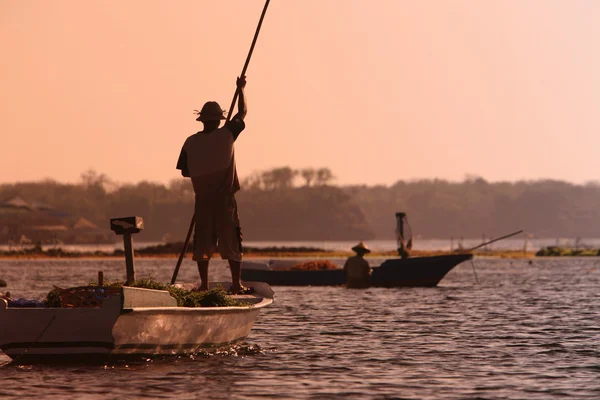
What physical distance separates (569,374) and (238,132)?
708 cm

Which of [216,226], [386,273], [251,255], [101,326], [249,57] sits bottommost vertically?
[101,326]

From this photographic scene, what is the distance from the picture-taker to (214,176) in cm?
2147

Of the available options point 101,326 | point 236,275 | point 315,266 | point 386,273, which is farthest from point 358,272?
point 101,326

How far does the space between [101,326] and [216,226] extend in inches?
156

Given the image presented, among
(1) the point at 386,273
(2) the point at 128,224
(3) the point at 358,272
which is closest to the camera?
(2) the point at 128,224

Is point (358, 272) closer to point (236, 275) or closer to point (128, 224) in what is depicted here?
point (236, 275)

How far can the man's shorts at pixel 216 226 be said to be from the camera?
70.8ft

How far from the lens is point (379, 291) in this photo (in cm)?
5200

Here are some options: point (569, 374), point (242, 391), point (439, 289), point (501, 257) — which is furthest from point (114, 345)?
point (501, 257)

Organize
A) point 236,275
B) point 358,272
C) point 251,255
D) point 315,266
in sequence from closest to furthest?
point 236,275
point 358,272
point 315,266
point 251,255

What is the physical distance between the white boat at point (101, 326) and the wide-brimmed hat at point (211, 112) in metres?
3.64

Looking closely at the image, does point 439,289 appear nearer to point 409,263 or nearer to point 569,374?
point 409,263

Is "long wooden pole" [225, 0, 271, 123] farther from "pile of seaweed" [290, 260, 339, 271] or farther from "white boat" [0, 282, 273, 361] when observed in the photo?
"pile of seaweed" [290, 260, 339, 271]

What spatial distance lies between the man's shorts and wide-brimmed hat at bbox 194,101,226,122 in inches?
55.0
